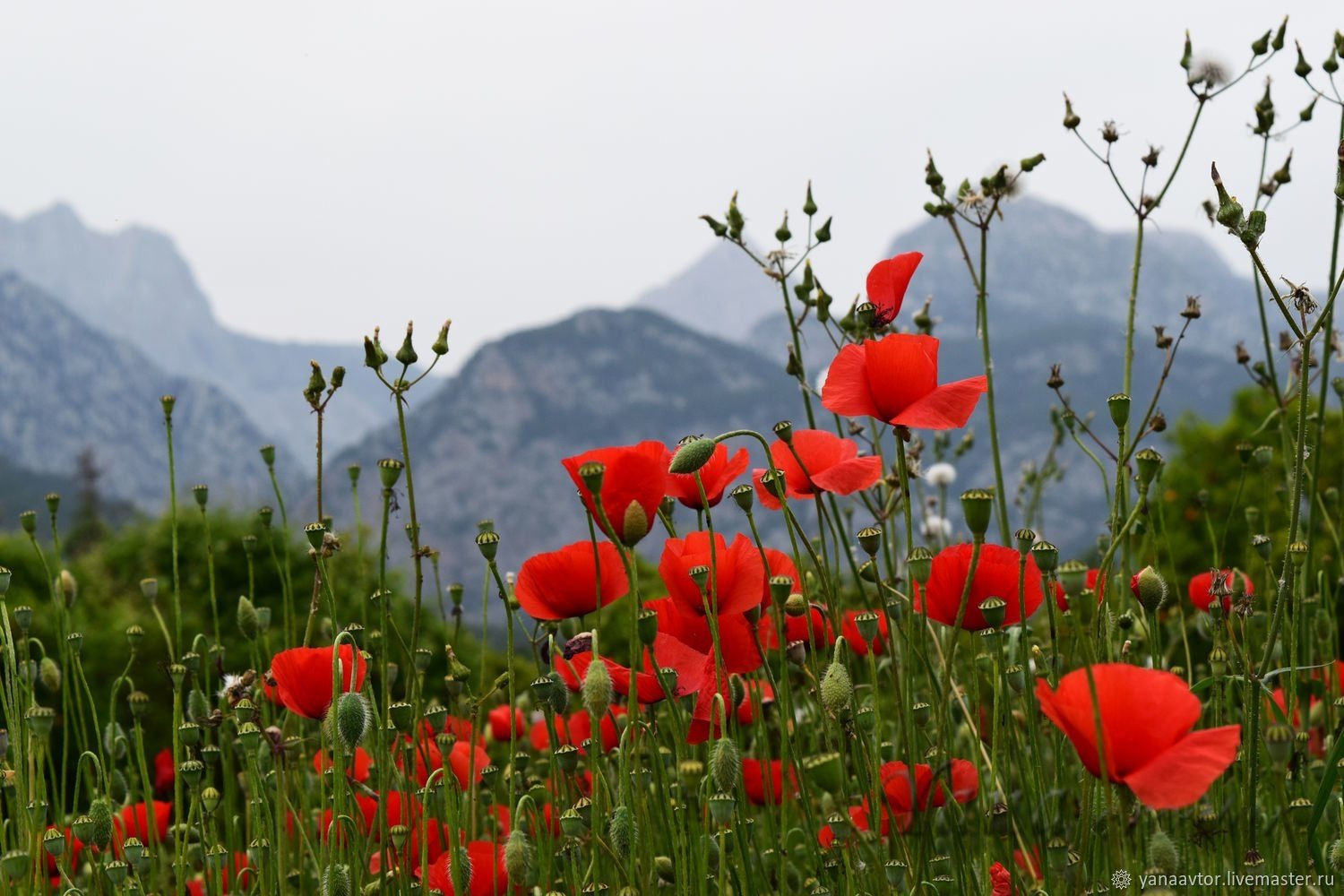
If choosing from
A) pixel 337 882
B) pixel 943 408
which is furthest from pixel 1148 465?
pixel 337 882

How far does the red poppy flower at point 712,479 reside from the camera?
1.69 meters

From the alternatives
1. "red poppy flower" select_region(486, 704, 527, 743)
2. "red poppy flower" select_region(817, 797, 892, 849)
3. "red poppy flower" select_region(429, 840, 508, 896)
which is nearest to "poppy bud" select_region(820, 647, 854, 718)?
"red poppy flower" select_region(817, 797, 892, 849)

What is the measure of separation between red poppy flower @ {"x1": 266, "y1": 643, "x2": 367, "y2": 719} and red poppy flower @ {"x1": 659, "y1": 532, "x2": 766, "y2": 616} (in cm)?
45

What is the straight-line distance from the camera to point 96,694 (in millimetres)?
4871

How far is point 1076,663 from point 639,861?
0.78 meters

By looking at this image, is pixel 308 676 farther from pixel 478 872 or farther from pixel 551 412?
pixel 551 412

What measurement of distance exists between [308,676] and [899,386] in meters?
0.90

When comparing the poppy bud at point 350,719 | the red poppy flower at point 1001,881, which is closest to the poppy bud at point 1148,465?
the red poppy flower at point 1001,881

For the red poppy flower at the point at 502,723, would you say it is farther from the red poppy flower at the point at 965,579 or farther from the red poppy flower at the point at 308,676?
the red poppy flower at the point at 965,579

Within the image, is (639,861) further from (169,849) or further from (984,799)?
(169,849)

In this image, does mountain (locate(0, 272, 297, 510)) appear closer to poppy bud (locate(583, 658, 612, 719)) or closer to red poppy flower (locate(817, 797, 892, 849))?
red poppy flower (locate(817, 797, 892, 849))

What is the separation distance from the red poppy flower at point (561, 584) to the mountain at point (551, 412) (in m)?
139

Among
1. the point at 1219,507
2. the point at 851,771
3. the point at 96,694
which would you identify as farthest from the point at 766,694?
the point at 1219,507

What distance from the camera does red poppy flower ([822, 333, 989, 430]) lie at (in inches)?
58.4
